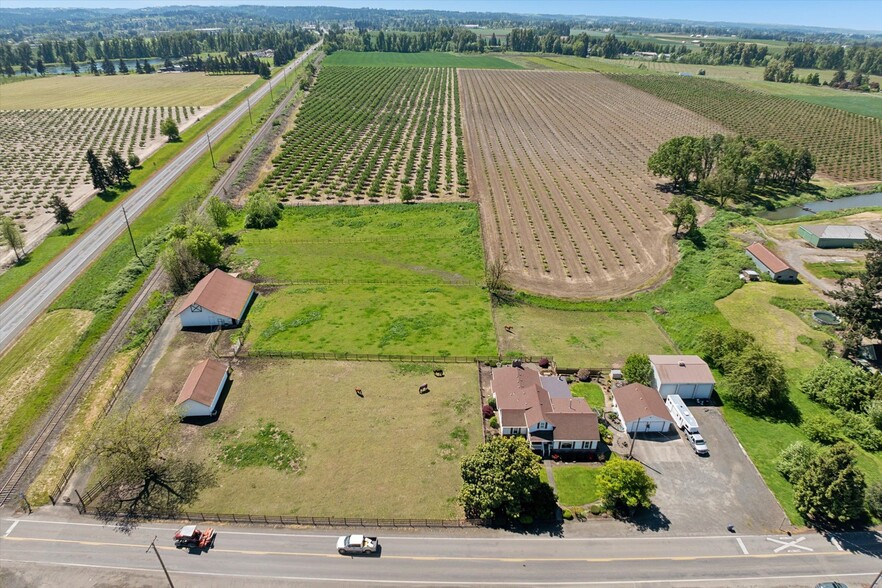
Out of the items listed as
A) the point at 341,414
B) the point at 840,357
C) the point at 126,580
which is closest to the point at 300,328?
the point at 341,414

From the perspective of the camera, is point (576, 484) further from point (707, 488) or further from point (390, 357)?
point (390, 357)

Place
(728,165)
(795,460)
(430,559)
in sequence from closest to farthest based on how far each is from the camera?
(430,559) → (795,460) → (728,165)

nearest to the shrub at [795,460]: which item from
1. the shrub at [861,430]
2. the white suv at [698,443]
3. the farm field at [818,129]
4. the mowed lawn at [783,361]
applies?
the mowed lawn at [783,361]

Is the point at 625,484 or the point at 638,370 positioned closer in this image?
the point at 625,484

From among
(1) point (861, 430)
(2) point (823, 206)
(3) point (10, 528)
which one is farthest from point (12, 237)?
(2) point (823, 206)

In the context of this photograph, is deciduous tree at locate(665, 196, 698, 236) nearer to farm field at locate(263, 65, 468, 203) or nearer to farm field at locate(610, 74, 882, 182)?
farm field at locate(263, 65, 468, 203)

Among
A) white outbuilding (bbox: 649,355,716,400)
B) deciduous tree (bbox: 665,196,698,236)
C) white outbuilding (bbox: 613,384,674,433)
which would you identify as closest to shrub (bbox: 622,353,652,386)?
white outbuilding (bbox: 649,355,716,400)

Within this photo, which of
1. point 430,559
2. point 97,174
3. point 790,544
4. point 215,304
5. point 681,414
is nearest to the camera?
point 430,559
